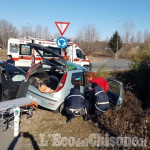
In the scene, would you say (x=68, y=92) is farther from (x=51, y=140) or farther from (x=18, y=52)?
(x=18, y=52)

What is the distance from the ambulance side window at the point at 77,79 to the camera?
235 inches

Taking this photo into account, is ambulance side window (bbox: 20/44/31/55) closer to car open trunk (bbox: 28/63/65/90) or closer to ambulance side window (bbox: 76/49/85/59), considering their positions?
ambulance side window (bbox: 76/49/85/59)

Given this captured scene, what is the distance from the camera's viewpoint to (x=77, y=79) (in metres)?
6.11

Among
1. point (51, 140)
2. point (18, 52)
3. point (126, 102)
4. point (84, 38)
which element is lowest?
point (51, 140)

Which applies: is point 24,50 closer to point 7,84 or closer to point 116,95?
point 7,84

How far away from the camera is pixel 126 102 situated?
612cm

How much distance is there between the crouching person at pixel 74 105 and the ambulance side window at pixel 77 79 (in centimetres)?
45

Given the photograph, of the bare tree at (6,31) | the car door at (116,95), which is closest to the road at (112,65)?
the car door at (116,95)

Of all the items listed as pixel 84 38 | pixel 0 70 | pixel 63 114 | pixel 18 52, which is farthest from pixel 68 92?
pixel 84 38

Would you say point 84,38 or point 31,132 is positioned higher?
point 84,38

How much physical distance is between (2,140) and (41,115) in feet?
5.69

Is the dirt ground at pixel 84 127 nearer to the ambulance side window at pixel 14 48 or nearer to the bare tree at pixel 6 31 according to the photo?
the ambulance side window at pixel 14 48

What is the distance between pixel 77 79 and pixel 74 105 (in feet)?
3.59

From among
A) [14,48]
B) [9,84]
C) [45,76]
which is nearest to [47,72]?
[45,76]
